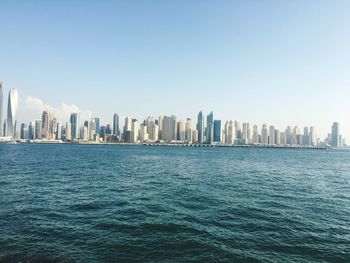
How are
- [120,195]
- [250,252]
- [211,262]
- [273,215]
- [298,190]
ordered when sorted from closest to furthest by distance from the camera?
[211,262] → [250,252] → [273,215] → [120,195] → [298,190]

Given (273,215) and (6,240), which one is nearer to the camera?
(6,240)

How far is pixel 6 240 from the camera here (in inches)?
837

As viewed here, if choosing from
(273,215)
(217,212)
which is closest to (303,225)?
(273,215)

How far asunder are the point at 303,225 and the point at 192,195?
16454 mm

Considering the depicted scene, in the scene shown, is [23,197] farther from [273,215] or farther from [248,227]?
[273,215]

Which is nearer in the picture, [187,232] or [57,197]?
[187,232]

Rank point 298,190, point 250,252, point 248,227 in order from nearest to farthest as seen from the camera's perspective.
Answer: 1. point 250,252
2. point 248,227
3. point 298,190

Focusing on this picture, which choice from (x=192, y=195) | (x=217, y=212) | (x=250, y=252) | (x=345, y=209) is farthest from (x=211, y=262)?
(x=345, y=209)

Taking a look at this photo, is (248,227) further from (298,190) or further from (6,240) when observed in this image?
(298,190)

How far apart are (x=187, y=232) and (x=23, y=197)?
24879mm

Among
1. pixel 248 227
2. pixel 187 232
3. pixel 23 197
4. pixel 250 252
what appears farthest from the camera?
pixel 23 197

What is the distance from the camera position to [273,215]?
29922 millimetres

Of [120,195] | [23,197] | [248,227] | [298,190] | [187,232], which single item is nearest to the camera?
[187,232]

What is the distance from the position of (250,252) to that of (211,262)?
3444 millimetres
